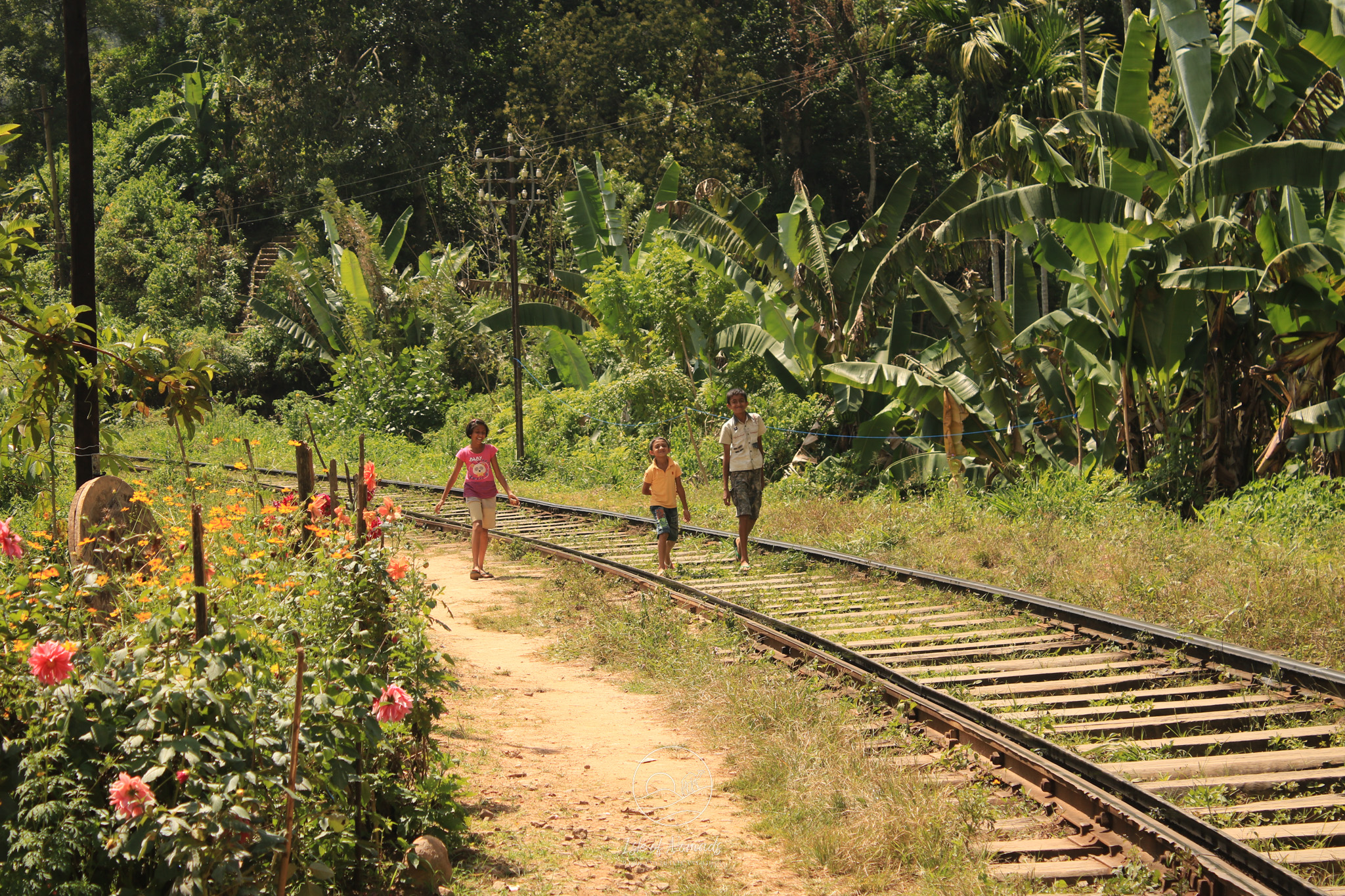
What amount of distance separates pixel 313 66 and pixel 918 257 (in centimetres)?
2869

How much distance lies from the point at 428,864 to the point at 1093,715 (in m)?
4.28

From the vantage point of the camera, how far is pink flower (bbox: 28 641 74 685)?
146 inches

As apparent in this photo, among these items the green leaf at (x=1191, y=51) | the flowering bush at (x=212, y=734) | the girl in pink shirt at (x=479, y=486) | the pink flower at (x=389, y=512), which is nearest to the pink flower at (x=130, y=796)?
the flowering bush at (x=212, y=734)

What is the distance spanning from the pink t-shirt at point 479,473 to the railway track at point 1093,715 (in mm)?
1936

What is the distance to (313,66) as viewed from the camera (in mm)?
37500

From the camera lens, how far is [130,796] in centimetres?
356

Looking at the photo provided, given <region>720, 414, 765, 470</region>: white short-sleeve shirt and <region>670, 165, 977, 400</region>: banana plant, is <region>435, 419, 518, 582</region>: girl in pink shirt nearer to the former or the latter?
<region>720, 414, 765, 470</region>: white short-sleeve shirt

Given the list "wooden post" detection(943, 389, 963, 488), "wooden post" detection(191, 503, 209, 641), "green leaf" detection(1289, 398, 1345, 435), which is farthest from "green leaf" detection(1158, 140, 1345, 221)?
"wooden post" detection(191, 503, 209, 641)

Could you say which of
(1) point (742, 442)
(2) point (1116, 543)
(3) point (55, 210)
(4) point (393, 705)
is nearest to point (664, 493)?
(1) point (742, 442)

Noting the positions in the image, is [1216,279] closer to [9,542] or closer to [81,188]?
[81,188]

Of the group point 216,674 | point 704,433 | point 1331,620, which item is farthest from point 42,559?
point 704,433

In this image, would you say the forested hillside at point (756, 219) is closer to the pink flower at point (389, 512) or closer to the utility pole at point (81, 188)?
the utility pole at point (81, 188)

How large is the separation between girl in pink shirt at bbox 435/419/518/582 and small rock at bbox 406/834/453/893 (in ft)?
24.2

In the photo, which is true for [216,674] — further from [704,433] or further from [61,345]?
[704,433]
